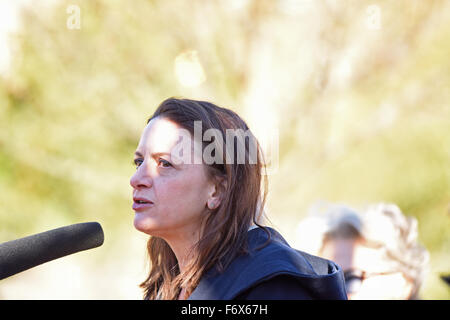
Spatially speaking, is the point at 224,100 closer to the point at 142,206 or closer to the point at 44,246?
the point at 142,206

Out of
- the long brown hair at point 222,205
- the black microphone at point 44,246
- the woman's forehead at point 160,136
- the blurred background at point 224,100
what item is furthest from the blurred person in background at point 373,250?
the blurred background at point 224,100

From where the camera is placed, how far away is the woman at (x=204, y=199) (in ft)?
5.66

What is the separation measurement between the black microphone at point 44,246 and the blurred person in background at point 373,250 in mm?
1895

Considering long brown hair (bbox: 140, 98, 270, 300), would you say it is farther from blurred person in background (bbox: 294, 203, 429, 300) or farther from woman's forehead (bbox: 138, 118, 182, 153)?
blurred person in background (bbox: 294, 203, 429, 300)

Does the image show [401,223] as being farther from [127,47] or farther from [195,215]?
[127,47]

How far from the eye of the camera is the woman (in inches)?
67.9

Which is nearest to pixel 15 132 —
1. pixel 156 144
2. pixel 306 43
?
pixel 306 43

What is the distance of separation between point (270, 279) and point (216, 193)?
407 mm

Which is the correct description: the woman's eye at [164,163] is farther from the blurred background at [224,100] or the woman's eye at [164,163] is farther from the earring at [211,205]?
the blurred background at [224,100]

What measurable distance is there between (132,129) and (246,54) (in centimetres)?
179

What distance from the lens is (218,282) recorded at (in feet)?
5.49

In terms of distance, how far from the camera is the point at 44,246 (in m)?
1.51

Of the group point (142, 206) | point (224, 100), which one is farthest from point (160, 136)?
point (224, 100)

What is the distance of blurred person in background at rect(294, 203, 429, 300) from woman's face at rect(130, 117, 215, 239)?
1.63 metres
